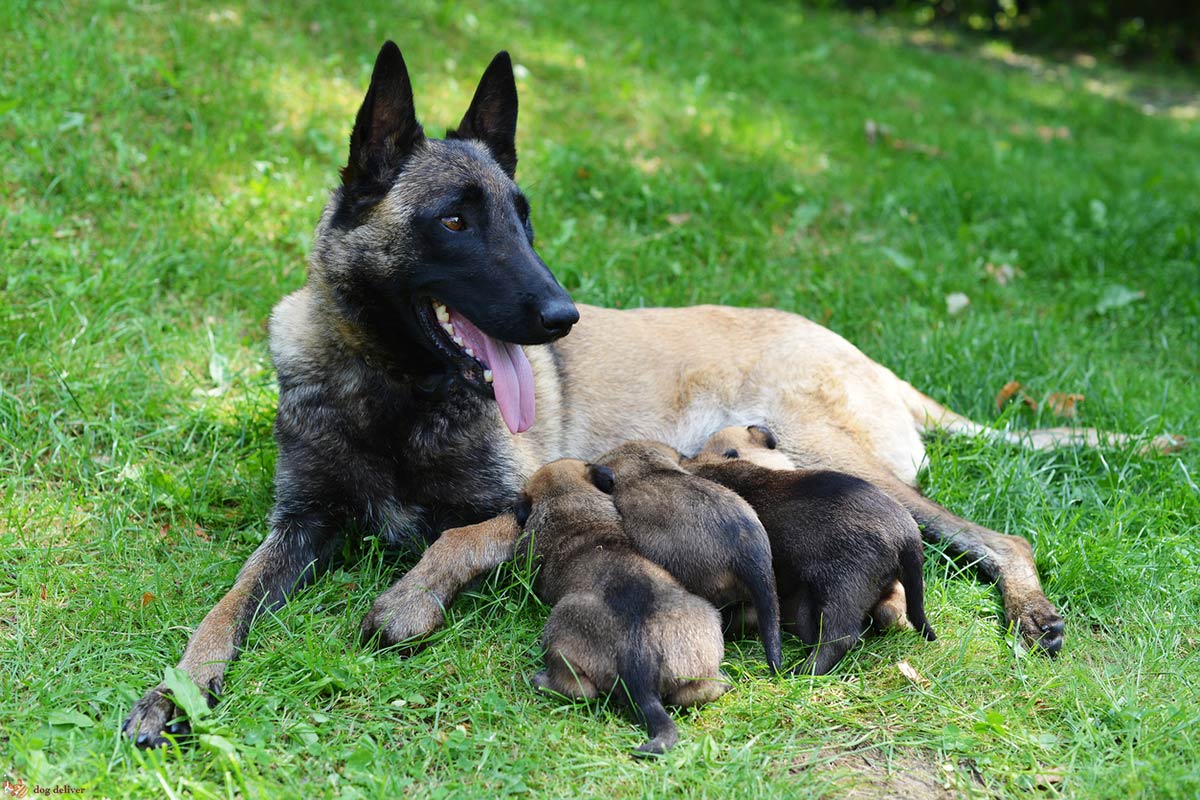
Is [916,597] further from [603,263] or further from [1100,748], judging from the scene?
[603,263]

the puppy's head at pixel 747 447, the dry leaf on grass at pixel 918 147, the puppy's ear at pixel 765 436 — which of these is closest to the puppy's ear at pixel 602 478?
the puppy's head at pixel 747 447

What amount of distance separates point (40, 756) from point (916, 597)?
8.69 ft

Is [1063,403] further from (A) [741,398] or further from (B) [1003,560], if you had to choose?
(A) [741,398]

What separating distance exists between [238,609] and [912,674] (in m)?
2.25

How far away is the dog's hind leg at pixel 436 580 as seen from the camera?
337 cm

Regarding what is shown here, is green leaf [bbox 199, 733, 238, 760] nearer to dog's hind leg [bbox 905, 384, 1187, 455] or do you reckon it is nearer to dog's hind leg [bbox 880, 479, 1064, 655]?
dog's hind leg [bbox 880, 479, 1064, 655]

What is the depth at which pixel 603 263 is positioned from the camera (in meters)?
→ 6.05

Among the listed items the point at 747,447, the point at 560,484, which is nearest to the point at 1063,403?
the point at 747,447

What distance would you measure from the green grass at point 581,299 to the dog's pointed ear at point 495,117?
1571 mm

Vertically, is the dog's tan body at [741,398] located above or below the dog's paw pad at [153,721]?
above

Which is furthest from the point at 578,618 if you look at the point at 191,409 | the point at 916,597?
the point at 191,409

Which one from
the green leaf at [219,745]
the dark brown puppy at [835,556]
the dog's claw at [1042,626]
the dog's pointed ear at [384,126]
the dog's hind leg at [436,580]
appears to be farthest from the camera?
the dog's pointed ear at [384,126]

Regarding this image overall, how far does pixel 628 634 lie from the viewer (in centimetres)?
295

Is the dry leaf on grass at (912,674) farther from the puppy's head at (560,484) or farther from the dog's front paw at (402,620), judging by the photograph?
the dog's front paw at (402,620)
